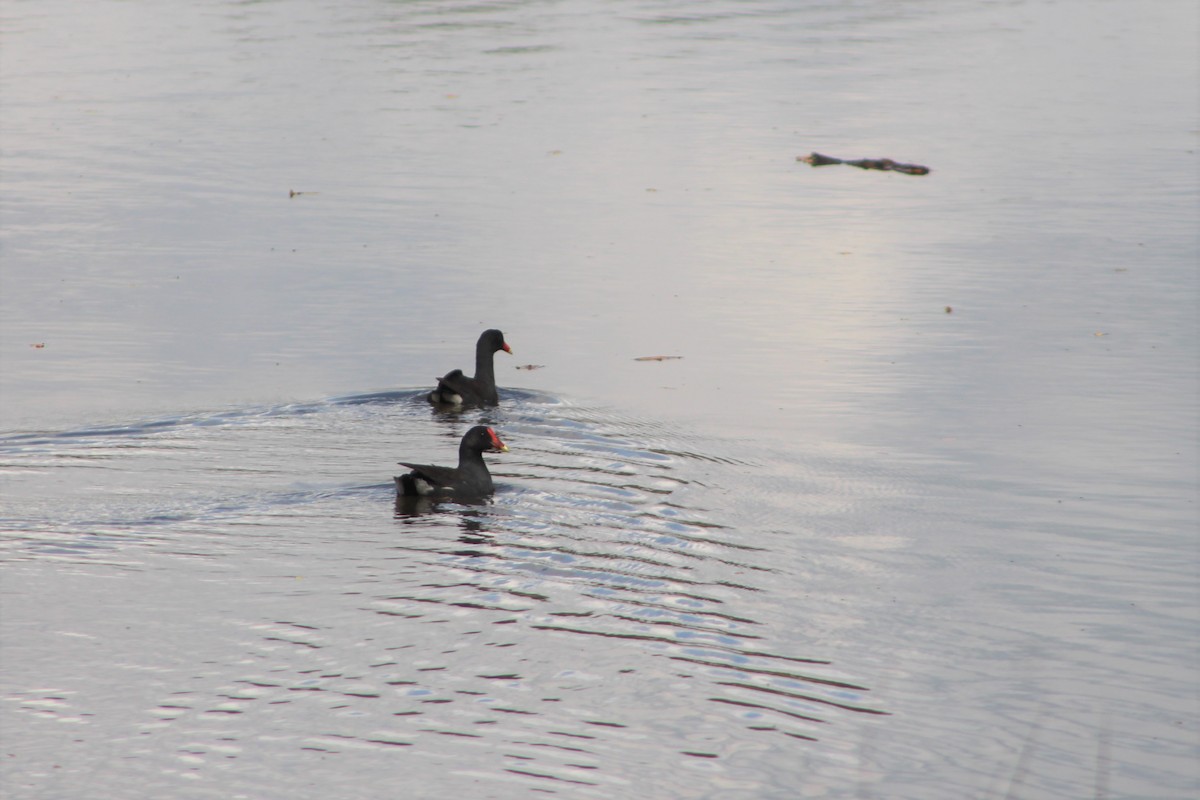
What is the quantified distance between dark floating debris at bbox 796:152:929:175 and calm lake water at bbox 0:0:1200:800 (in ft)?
0.66

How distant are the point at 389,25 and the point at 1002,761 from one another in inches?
1302

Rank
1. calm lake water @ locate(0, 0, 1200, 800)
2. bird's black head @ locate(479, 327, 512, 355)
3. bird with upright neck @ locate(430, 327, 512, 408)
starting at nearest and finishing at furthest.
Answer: calm lake water @ locate(0, 0, 1200, 800) → bird with upright neck @ locate(430, 327, 512, 408) → bird's black head @ locate(479, 327, 512, 355)

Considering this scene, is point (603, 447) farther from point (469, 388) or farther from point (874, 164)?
point (874, 164)

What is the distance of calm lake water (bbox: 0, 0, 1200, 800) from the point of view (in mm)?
7961

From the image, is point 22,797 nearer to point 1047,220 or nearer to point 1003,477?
point 1003,477

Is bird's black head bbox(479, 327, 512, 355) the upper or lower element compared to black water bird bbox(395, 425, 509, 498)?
upper

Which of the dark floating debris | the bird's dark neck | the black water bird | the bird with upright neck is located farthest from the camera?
the dark floating debris

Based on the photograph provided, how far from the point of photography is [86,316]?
53.7 ft

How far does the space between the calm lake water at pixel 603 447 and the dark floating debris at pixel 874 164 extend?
0.20 metres

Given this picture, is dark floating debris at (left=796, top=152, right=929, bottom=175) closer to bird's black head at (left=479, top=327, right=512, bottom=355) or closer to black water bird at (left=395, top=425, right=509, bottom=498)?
bird's black head at (left=479, top=327, right=512, bottom=355)

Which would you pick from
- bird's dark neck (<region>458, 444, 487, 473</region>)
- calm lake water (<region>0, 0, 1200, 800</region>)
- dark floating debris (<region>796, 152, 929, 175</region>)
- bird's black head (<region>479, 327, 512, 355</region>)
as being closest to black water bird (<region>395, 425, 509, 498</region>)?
bird's dark neck (<region>458, 444, 487, 473</region>)

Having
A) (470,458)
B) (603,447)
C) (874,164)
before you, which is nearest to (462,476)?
(470,458)

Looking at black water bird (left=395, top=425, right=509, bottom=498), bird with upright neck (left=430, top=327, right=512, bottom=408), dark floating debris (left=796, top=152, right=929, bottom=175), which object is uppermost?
dark floating debris (left=796, top=152, right=929, bottom=175)

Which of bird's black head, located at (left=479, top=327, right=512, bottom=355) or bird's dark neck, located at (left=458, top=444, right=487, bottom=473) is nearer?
bird's dark neck, located at (left=458, top=444, right=487, bottom=473)
